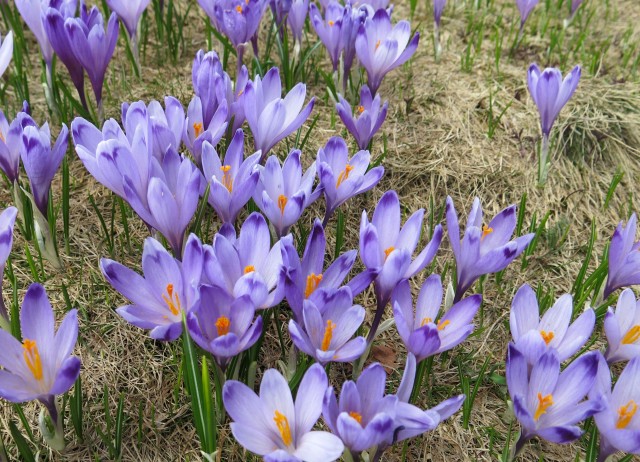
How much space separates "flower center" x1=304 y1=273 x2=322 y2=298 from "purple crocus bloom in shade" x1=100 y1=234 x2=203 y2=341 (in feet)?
0.83

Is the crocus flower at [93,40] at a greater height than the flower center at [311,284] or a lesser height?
greater

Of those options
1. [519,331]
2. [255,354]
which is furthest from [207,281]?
[519,331]

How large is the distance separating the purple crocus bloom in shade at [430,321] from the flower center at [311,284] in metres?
0.18

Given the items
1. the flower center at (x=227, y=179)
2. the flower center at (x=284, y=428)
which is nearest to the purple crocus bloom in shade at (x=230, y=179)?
the flower center at (x=227, y=179)

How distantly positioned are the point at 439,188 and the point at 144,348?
1.22 meters

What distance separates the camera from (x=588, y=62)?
301 cm

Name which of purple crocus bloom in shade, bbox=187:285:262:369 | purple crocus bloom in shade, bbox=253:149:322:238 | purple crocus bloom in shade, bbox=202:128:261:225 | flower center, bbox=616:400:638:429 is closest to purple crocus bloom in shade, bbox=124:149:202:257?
purple crocus bloom in shade, bbox=202:128:261:225

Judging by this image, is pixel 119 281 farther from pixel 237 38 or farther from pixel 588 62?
pixel 588 62

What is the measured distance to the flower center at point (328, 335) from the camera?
1.32 meters

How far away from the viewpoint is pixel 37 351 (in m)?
1.27

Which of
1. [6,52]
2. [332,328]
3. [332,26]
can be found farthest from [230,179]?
[332,26]

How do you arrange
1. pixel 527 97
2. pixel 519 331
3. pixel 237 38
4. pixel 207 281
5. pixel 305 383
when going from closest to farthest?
pixel 305 383 → pixel 207 281 → pixel 519 331 → pixel 237 38 → pixel 527 97

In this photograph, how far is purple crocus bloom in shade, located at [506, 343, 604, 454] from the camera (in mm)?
1280

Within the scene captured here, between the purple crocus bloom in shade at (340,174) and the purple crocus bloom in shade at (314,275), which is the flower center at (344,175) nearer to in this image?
the purple crocus bloom in shade at (340,174)
